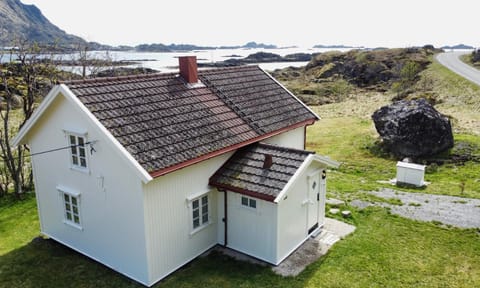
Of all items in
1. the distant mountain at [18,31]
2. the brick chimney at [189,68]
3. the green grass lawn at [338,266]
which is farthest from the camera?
the distant mountain at [18,31]

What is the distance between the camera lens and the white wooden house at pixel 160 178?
10.6 meters

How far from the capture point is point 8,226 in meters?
15.0

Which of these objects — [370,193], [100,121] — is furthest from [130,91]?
[370,193]

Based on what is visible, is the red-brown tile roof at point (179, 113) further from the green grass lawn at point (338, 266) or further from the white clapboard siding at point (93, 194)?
the green grass lawn at point (338, 266)

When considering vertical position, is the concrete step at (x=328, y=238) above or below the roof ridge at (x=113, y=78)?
below

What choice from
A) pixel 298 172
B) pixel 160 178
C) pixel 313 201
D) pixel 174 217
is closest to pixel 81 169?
pixel 160 178

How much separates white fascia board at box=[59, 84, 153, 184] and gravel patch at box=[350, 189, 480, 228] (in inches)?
407

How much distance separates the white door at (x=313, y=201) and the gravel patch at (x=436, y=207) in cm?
328

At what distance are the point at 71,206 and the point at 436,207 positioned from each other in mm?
14534

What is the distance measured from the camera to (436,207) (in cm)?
1584

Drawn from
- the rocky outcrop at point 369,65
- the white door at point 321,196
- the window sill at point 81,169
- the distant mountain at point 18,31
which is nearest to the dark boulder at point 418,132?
Result: the white door at point 321,196

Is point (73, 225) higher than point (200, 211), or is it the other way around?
point (200, 211)

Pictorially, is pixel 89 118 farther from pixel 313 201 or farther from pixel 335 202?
pixel 335 202

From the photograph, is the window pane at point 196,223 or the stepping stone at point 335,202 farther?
the stepping stone at point 335,202
